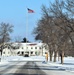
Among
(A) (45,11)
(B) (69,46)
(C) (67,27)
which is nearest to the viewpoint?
(C) (67,27)

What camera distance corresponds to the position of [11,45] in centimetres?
13700

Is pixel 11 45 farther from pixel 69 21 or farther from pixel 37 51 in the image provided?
pixel 69 21

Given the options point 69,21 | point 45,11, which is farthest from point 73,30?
point 45,11

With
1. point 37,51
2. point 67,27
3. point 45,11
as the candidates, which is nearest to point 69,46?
point 45,11

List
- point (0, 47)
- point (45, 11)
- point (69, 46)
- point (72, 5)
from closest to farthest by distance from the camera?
1. point (72, 5)
2. point (45, 11)
3. point (69, 46)
4. point (0, 47)

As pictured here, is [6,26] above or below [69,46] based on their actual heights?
above

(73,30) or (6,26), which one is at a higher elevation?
(6,26)

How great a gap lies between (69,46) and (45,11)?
42.4 ft

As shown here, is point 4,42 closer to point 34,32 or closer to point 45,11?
point 34,32

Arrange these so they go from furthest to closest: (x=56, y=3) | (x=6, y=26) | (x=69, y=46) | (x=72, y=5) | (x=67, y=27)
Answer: (x=6, y=26) < (x=69, y=46) < (x=56, y=3) < (x=67, y=27) < (x=72, y=5)

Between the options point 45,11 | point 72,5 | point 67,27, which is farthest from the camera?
point 45,11

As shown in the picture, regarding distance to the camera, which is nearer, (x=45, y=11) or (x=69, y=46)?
(x=45, y=11)

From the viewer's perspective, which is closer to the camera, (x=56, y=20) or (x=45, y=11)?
(x=56, y=20)

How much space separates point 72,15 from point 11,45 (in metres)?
101
